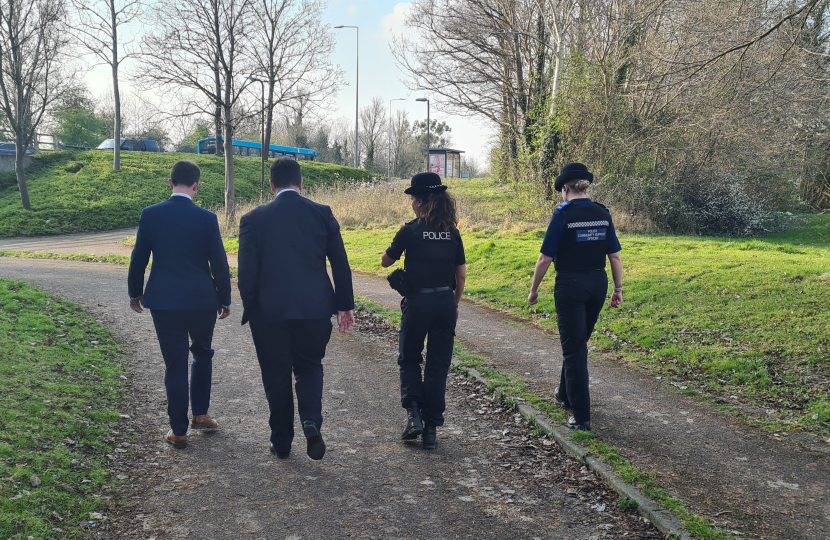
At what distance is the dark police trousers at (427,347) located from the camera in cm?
475

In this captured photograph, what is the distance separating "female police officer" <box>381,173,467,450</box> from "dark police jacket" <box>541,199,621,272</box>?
2.74 ft

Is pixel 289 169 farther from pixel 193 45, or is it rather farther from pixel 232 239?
pixel 193 45

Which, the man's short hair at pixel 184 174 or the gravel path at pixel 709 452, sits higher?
the man's short hair at pixel 184 174

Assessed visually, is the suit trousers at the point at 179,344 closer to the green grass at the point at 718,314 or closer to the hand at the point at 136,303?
the hand at the point at 136,303

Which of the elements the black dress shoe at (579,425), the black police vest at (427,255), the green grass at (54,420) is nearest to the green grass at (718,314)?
the black dress shoe at (579,425)

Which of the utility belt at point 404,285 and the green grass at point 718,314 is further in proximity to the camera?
the green grass at point 718,314

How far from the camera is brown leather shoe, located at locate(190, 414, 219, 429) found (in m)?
5.11

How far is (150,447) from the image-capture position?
484cm

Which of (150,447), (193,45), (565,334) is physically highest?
(193,45)

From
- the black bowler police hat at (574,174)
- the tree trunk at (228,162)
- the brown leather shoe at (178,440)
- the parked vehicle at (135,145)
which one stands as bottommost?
the brown leather shoe at (178,440)

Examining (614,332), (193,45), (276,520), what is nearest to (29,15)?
(193,45)

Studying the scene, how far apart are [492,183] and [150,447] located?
3387 centimetres

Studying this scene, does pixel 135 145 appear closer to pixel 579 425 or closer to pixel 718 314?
pixel 718 314

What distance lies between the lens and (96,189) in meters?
33.3
